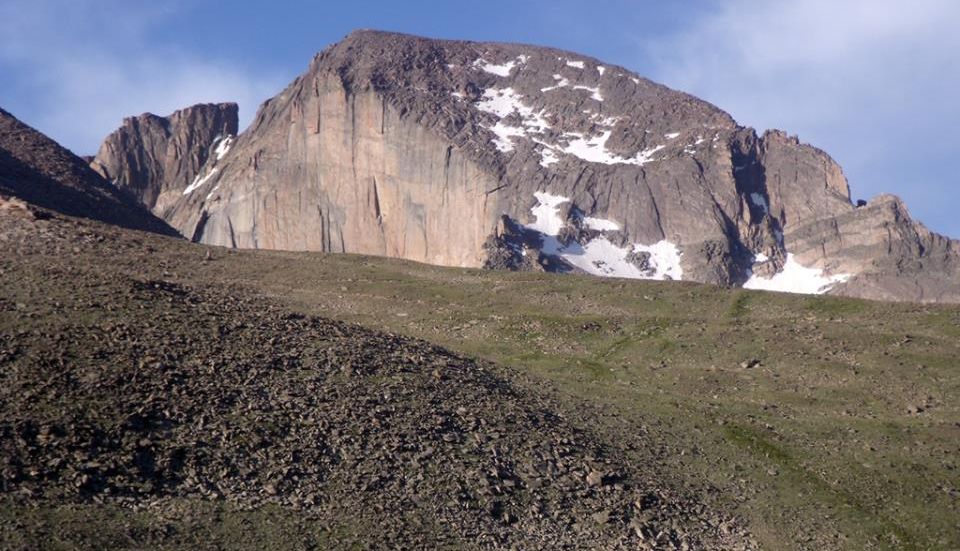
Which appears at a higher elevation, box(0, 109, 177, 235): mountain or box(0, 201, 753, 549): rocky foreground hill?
box(0, 109, 177, 235): mountain

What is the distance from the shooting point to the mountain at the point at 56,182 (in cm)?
9294

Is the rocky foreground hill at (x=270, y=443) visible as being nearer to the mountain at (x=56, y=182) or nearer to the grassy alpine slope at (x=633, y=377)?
the grassy alpine slope at (x=633, y=377)

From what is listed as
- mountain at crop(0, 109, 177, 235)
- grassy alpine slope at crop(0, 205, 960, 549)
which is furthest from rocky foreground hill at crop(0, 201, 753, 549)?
mountain at crop(0, 109, 177, 235)

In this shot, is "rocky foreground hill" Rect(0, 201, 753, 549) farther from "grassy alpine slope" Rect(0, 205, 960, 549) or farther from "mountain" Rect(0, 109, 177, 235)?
"mountain" Rect(0, 109, 177, 235)

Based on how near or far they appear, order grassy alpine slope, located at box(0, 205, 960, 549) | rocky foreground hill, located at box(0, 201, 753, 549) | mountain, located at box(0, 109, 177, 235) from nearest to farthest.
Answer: rocky foreground hill, located at box(0, 201, 753, 549), grassy alpine slope, located at box(0, 205, 960, 549), mountain, located at box(0, 109, 177, 235)

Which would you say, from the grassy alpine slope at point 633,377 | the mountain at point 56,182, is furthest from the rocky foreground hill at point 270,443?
the mountain at point 56,182

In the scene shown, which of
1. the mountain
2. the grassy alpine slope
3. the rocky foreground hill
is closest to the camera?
the rocky foreground hill

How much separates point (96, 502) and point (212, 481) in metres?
4.20

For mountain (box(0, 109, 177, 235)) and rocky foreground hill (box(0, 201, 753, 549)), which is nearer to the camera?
rocky foreground hill (box(0, 201, 753, 549))

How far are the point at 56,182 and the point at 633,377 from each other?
5652 centimetres

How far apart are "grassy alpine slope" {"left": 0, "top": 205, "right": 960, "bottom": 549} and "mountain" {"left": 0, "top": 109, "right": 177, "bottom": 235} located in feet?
38.3

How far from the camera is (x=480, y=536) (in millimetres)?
39969

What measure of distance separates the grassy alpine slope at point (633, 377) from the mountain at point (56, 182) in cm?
1168

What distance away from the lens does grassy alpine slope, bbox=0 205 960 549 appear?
43906 mm
